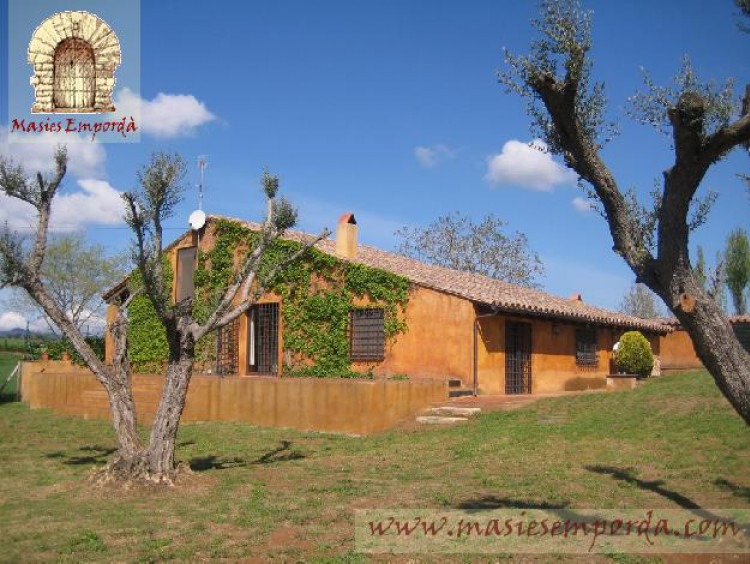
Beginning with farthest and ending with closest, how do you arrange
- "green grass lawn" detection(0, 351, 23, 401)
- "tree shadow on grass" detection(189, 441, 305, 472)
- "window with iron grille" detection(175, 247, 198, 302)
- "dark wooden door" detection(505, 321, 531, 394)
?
"green grass lawn" detection(0, 351, 23, 401), "window with iron grille" detection(175, 247, 198, 302), "dark wooden door" detection(505, 321, 531, 394), "tree shadow on grass" detection(189, 441, 305, 472)

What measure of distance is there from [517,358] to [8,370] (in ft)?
86.8

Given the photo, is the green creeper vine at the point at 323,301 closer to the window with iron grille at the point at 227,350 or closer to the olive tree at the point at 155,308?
the window with iron grille at the point at 227,350

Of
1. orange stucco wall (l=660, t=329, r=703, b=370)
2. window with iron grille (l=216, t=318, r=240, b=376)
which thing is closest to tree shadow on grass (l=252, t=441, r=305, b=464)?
window with iron grille (l=216, t=318, r=240, b=376)

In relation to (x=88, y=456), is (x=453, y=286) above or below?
above

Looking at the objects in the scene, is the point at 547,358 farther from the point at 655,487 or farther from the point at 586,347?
the point at 655,487

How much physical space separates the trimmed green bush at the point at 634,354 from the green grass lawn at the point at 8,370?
71.2 feet

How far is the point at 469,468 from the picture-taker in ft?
34.5

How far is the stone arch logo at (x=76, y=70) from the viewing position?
1167 centimetres

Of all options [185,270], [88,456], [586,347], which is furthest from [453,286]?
[88,456]

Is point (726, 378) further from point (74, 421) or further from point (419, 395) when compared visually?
point (74, 421)

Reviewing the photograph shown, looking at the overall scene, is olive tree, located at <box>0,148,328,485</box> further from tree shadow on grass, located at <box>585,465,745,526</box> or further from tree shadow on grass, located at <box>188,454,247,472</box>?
tree shadow on grass, located at <box>585,465,745,526</box>

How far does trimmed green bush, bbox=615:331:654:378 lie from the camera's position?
73.7ft

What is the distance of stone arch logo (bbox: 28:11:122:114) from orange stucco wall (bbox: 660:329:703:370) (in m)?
25.5

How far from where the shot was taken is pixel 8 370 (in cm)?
3466
